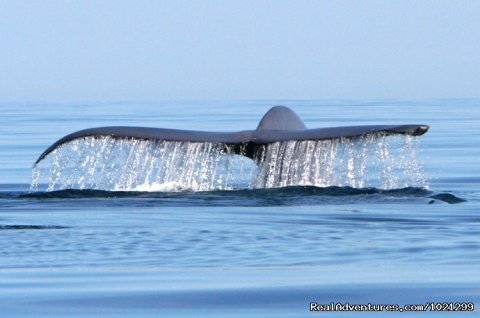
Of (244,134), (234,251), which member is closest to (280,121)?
(244,134)

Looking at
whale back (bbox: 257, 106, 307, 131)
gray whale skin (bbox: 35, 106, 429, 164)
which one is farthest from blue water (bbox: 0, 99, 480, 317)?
whale back (bbox: 257, 106, 307, 131)

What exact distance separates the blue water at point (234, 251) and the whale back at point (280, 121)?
0.69 meters

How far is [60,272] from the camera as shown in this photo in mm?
9203

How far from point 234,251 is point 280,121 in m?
4.71

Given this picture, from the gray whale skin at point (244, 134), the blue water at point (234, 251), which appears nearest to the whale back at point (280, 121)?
the gray whale skin at point (244, 134)

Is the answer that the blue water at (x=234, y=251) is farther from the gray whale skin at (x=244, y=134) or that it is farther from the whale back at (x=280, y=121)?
the whale back at (x=280, y=121)

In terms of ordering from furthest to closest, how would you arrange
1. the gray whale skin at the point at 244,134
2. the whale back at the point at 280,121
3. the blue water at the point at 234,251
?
the whale back at the point at 280,121, the gray whale skin at the point at 244,134, the blue water at the point at 234,251

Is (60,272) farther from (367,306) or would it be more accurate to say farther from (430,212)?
(430,212)

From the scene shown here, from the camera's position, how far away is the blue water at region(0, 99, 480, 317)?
8.24 metres

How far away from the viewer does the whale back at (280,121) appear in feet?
47.9

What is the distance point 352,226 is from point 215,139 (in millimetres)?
2522

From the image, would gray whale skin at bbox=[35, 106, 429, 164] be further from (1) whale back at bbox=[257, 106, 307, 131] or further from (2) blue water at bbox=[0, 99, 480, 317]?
(2) blue water at bbox=[0, 99, 480, 317]

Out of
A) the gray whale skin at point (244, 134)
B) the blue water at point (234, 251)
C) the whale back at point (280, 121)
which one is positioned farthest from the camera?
the whale back at point (280, 121)

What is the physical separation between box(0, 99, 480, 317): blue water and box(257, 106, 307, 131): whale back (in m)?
0.69
